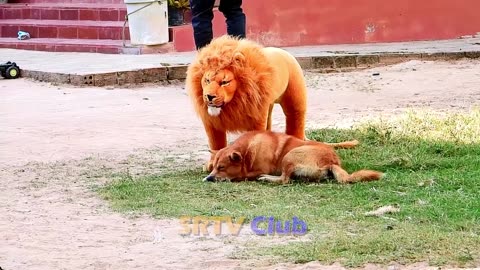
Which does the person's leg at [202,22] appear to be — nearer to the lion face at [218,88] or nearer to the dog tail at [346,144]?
the dog tail at [346,144]

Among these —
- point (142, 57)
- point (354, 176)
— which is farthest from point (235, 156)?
point (142, 57)

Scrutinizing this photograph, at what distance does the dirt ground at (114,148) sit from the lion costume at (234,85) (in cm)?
60

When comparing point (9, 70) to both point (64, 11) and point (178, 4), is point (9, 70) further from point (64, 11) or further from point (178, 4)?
point (64, 11)

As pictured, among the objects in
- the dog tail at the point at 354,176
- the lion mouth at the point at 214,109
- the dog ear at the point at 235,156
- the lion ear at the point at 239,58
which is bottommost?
the dog tail at the point at 354,176

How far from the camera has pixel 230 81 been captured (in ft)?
20.3

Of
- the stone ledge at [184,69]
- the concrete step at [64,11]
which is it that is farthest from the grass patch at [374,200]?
the concrete step at [64,11]

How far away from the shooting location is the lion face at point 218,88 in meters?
6.13

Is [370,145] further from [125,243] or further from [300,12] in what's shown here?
[300,12]

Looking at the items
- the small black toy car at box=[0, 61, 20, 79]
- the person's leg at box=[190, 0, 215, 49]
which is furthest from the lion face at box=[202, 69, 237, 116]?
the small black toy car at box=[0, 61, 20, 79]

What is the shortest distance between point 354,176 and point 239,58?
106 cm

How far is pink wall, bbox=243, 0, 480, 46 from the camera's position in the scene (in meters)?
13.6

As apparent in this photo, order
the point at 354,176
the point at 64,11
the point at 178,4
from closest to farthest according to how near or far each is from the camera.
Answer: the point at 354,176 → the point at 178,4 → the point at 64,11

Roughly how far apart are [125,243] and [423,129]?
3636mm

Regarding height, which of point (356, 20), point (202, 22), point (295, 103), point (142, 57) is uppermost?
point (202, 22)
